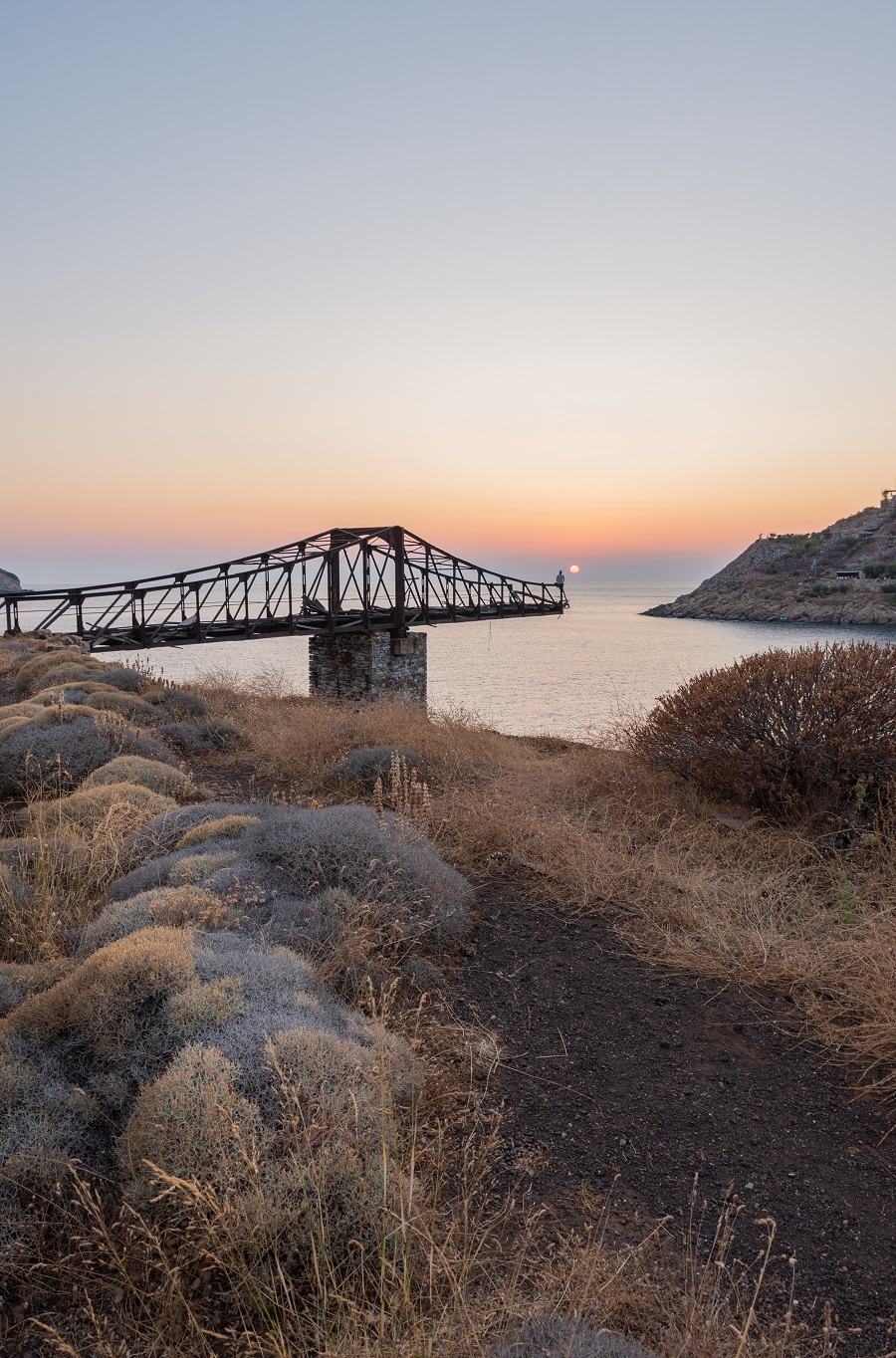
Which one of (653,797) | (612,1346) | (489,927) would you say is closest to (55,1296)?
(612,1346)

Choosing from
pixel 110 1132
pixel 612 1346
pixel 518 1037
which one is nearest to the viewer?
pixel 612 1346

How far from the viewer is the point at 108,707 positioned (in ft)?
32.7

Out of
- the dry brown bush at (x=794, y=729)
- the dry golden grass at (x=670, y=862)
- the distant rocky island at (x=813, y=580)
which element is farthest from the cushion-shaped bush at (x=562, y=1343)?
the distant rocky island at (x=813, y=580)

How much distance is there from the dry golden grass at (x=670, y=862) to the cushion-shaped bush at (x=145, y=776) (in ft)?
3.27

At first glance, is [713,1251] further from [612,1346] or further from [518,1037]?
[518,1037]

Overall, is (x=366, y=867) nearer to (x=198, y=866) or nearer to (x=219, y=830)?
(x=198, y=866)

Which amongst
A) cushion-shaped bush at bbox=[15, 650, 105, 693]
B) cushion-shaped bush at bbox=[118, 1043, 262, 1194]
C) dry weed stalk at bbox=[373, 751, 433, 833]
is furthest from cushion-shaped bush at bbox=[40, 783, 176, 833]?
cushion-shaped bush at bbox=[15, 650, 105, 693]

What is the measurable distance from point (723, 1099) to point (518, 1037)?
2.99ft

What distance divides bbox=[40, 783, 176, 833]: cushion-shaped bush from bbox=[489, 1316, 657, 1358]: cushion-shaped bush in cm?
415

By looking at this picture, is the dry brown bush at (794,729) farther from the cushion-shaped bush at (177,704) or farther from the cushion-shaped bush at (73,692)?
the cushion-shaped bush at (73,692)

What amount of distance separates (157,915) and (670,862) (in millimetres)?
3866

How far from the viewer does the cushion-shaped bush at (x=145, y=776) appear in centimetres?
665

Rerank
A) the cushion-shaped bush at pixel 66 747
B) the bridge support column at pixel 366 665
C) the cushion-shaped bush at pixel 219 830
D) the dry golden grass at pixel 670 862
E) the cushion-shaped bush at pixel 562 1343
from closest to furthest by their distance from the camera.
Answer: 1. the cushion-shaped bush at pixel 562 1343
2. the dry golden grass at pixel 670 862
3. the cushion-shaped bush at pixel 219 830
4. the cushion-shaped bush at pixel 66 747
5. the bridge support column at pixel 366 665

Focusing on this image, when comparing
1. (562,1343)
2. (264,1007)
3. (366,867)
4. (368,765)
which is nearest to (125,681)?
(368,765)
